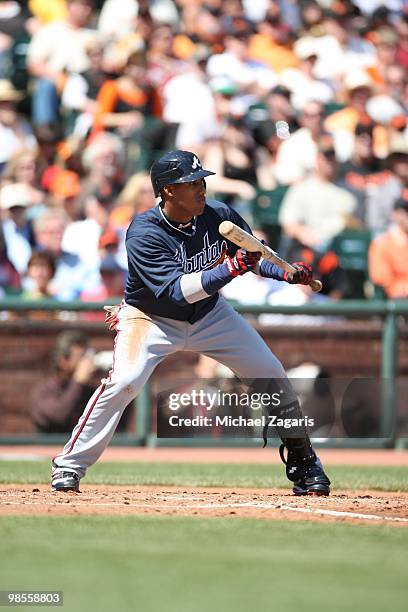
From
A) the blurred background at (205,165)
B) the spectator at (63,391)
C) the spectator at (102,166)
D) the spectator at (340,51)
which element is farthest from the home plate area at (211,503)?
the spectator at (340,51)

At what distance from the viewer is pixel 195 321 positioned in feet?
22.8

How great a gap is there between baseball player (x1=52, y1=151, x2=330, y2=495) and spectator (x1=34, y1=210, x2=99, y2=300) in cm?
468

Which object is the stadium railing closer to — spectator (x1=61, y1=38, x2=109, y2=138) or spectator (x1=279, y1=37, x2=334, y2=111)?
spectator (x1=61, y1=38, x2=109, y2=138)

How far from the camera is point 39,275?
1155cm

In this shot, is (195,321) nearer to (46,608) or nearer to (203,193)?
(203,193)

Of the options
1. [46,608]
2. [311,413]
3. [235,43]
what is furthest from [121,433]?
[46,608]

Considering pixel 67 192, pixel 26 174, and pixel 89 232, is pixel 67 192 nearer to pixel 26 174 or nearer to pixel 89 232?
pixel 26 174

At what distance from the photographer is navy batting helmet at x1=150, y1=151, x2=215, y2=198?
6.79 meters

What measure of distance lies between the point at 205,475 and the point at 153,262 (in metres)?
2.75

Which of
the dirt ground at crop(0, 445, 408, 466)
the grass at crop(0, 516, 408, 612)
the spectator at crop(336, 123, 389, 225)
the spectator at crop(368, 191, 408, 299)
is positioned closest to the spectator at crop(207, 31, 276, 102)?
the spectator at crop(336, 123, 389, 225)

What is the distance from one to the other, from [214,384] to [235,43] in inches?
214

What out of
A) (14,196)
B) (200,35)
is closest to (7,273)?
(14,196)

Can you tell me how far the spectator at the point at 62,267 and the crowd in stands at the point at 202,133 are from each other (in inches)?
0.6

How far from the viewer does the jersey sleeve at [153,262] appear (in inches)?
261
